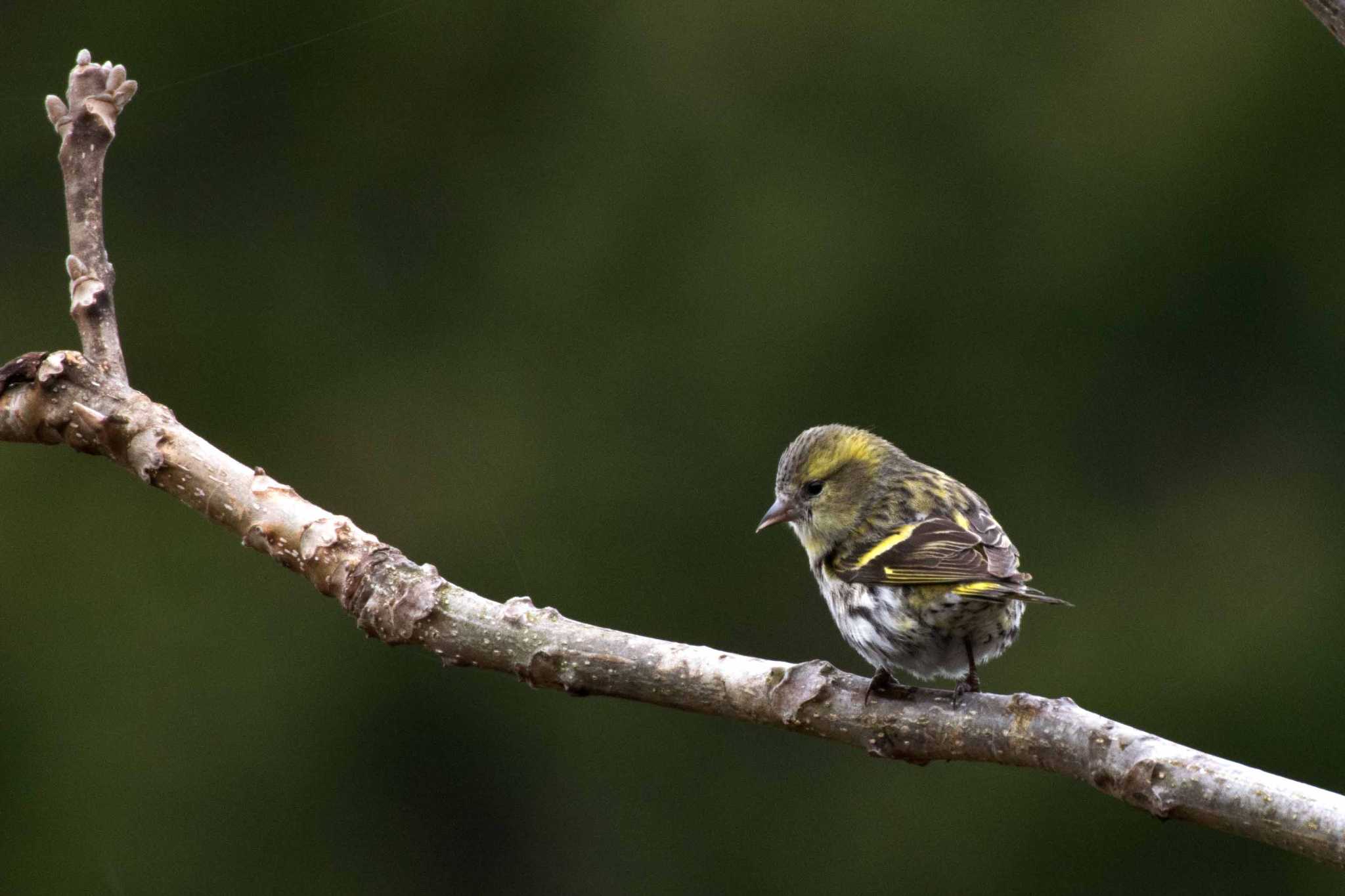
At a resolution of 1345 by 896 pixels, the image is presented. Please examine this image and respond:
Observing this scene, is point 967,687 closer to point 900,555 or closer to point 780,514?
point 900,555

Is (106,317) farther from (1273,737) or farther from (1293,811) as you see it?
(1273,737)

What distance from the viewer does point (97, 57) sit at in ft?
29.4

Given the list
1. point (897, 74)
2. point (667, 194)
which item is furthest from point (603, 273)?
point (897, 74)

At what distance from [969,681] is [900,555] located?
24.2 inches

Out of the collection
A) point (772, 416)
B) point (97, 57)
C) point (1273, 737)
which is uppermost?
point (97, 57)

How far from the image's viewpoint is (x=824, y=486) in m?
4.11

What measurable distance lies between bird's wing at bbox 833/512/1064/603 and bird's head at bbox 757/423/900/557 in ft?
0.56

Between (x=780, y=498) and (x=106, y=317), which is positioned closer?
(x=106, y=317)

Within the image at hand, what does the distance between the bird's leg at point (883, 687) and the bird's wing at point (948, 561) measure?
540mm

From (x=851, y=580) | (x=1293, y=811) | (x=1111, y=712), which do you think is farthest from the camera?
(x=1111, y=712)

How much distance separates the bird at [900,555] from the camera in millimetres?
3439

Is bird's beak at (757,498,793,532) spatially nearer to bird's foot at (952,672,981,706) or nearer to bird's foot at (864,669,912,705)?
bird's foot at (952,672,981,706)

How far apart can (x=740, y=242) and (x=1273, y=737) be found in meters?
3.91

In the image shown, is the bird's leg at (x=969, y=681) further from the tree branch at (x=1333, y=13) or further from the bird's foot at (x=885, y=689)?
the tree branch at (x=1333, y=13)
